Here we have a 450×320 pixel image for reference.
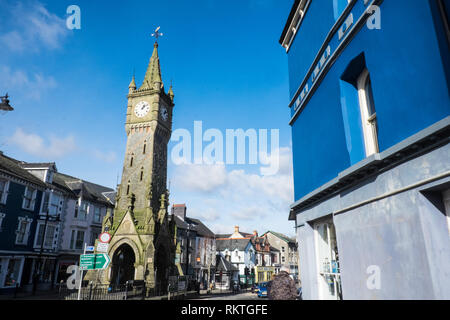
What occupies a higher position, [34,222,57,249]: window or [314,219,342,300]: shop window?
[34,222,57,249]: window

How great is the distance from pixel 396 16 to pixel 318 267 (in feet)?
23.5

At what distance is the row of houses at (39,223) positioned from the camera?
24.2 meters

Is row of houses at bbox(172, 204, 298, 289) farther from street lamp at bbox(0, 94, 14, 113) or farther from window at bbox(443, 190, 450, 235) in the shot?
window at bbox(443, 190, 450, 235)

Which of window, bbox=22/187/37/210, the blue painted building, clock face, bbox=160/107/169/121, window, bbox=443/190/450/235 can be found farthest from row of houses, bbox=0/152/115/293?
window, bbox=443/190/450/235

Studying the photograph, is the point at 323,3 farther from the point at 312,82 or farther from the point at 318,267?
the point at 318,267

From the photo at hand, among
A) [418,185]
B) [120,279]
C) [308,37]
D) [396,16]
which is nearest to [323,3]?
[308,37]

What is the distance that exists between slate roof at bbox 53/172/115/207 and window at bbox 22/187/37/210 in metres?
5.26

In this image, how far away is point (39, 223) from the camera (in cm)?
2795

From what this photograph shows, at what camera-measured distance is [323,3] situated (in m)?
9.15

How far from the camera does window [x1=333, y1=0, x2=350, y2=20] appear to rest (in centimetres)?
799

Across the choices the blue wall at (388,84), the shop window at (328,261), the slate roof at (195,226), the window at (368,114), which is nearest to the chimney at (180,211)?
the slate roof at (195,226)

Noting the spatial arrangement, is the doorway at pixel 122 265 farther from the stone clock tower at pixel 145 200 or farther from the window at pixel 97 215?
the window at pixel 97 215

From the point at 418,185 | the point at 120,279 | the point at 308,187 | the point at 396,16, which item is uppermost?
the point at 396,16

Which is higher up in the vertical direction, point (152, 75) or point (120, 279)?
point (152, 75)
